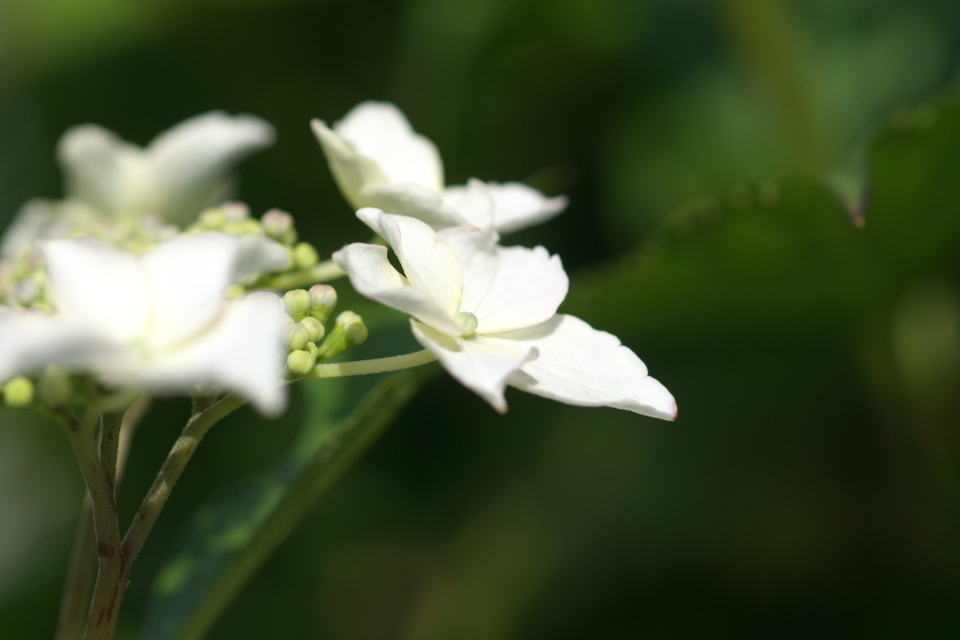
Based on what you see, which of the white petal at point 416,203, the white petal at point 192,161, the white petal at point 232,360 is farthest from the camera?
the white petal at point 192,161

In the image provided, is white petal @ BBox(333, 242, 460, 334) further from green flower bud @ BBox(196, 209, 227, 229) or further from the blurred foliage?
the blurred foliage

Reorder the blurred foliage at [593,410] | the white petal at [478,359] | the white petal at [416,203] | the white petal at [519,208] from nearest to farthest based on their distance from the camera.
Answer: the white petal at [478,359], the white petal at [416,203], the white petal at [519,208], the blurred foliage at [593,410]

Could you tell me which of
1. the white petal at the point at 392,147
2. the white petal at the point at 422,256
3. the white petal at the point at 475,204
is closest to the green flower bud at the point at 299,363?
the white petal at the point at 422,256

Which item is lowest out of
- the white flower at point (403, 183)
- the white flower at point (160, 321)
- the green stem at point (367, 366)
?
the green stem at point (367, 366)

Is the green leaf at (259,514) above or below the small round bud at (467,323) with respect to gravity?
below

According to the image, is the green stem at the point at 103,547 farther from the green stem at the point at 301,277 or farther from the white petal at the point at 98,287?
the green stem at the point at 301,277

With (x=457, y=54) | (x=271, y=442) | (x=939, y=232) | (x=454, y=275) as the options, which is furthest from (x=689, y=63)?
(x=454, y=275)

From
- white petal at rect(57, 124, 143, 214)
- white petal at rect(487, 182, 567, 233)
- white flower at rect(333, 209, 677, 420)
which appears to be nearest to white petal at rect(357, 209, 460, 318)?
white flower at rect(333, 209, 677, 420)

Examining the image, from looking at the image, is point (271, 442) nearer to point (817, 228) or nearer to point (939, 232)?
point (817, 228)

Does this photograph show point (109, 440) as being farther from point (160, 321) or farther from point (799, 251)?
point (799, 251)
